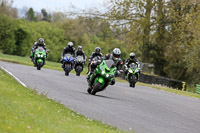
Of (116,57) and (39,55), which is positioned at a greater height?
(116,57)

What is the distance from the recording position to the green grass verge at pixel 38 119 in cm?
728

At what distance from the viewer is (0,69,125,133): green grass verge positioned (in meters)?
7.28

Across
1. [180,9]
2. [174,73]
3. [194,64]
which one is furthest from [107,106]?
[174,73]

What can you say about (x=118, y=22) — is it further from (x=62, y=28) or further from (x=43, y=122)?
(x=62, y=28)

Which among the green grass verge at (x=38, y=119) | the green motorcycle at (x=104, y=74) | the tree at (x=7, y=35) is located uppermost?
the tree at (x=7, y=35)

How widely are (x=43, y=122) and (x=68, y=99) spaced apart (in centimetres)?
572

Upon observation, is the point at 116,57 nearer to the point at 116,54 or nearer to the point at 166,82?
the point at 116,54

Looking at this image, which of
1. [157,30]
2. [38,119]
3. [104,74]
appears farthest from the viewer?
[157,30]

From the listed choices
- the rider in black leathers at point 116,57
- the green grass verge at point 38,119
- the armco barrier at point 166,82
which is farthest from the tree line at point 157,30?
the green grass verge at point 38,119

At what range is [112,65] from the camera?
16.4m

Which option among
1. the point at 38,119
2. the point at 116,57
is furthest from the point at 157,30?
the point at 38,119

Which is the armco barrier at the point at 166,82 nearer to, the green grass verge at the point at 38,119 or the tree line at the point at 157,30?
the tree line at the point at 157,30

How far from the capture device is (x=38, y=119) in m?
8.15

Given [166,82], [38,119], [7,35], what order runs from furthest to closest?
[7,35], [166,82], [38,119]
